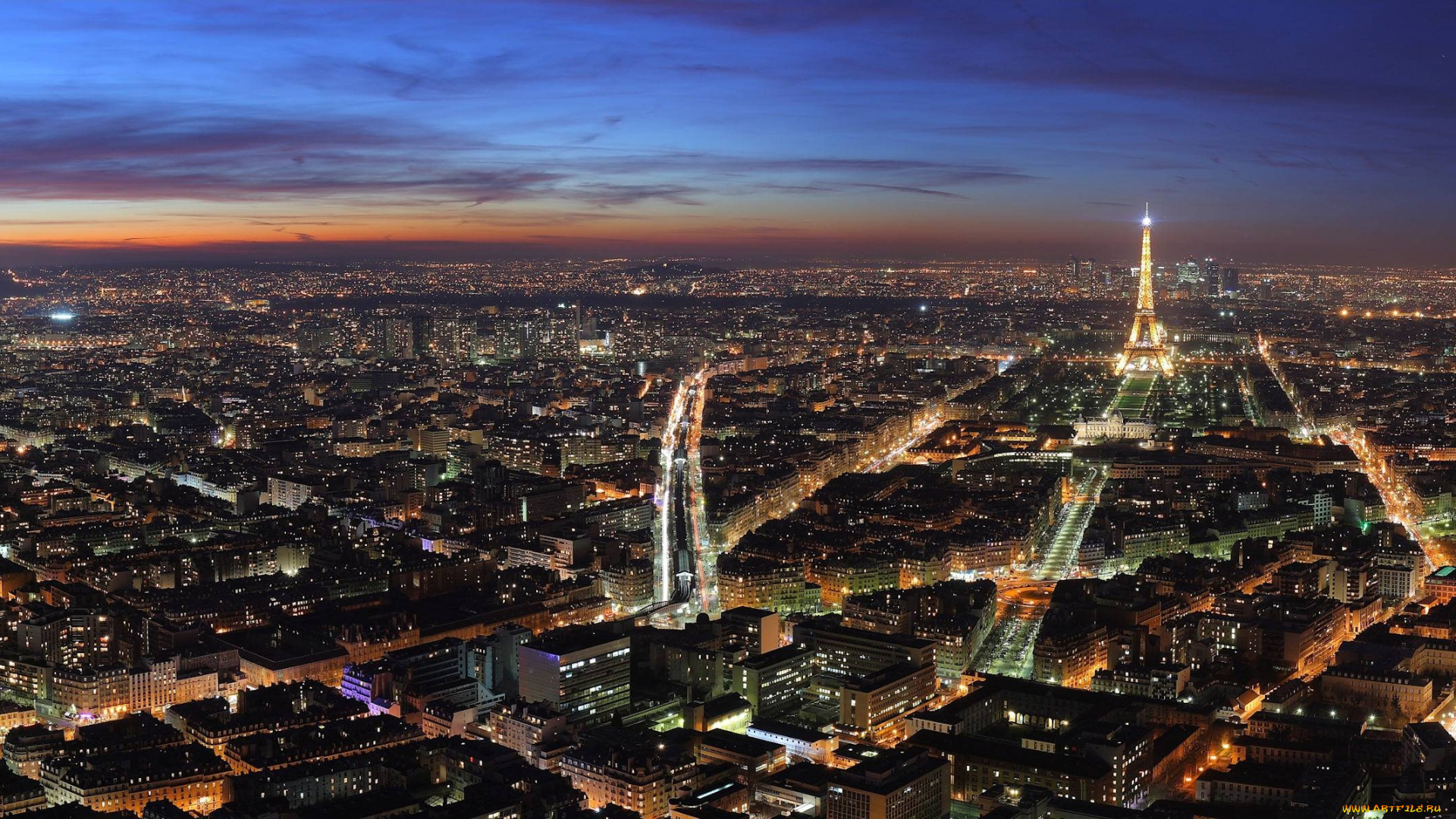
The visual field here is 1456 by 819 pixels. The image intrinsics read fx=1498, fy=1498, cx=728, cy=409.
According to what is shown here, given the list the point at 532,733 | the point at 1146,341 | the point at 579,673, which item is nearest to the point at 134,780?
the point at 532,733

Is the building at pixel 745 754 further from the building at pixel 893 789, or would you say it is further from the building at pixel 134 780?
the building at pixel 134 780

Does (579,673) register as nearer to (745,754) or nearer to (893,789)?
(745,754)

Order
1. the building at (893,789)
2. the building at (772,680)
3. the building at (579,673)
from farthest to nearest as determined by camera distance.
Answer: the building at (772,680)
the building at (579,673)
the building at (893,789)

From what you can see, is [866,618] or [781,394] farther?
[781,394]

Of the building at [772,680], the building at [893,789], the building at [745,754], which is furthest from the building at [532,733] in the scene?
the building at [893,789]

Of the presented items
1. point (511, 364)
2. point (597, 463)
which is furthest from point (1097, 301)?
point (597, 463)

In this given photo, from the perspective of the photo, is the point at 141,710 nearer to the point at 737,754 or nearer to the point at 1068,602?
the point at 737,754
